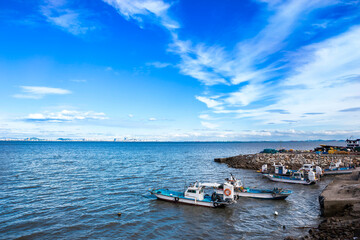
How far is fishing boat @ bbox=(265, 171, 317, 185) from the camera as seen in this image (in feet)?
127

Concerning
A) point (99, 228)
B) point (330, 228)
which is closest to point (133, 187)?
point (99, 228)

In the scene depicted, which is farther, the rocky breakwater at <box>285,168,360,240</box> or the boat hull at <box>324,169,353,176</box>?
the boat hull at <box>324,169,353,176</box>

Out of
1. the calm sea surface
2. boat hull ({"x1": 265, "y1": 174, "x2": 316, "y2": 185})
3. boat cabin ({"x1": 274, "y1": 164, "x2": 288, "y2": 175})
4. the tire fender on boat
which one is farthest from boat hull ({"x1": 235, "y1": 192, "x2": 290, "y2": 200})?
boat cabin ({"x1": 274, "y1": 164, "x2": 288, "y2": 175})

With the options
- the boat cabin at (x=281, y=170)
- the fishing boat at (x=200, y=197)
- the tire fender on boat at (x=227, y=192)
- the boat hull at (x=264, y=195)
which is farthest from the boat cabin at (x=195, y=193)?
the boat cabin at (x=281, y=170)

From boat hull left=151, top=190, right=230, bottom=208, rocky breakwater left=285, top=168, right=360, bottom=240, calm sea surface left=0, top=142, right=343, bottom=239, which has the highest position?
rocky breakwater left=285, top=168, right=360, bottom=240

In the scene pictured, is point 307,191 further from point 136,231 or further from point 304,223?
point 136,231

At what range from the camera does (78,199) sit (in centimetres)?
2869

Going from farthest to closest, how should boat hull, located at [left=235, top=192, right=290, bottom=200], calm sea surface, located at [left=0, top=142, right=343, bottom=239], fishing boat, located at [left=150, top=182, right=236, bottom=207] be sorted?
boat hull, located at [left=235, top=192, right=290, bottom=200]
fishing boat, located at [left=150, top=182, right=236, bottom=207]
calm sea surface, located at [left=0, top=142, right=343, bottom=239]

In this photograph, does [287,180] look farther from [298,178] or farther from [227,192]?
[227,192]

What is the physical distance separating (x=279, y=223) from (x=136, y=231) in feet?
45.0

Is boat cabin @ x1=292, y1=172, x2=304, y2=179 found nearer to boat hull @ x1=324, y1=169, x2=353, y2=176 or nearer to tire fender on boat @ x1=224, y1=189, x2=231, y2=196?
boat hull @ x1=324, y1=169, x2=353, y2=176

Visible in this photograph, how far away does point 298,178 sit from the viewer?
40.0m

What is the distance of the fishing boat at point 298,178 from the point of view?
38.6m

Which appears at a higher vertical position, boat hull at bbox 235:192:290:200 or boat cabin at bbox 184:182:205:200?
boat cabin at bbox 184:182:205:200
